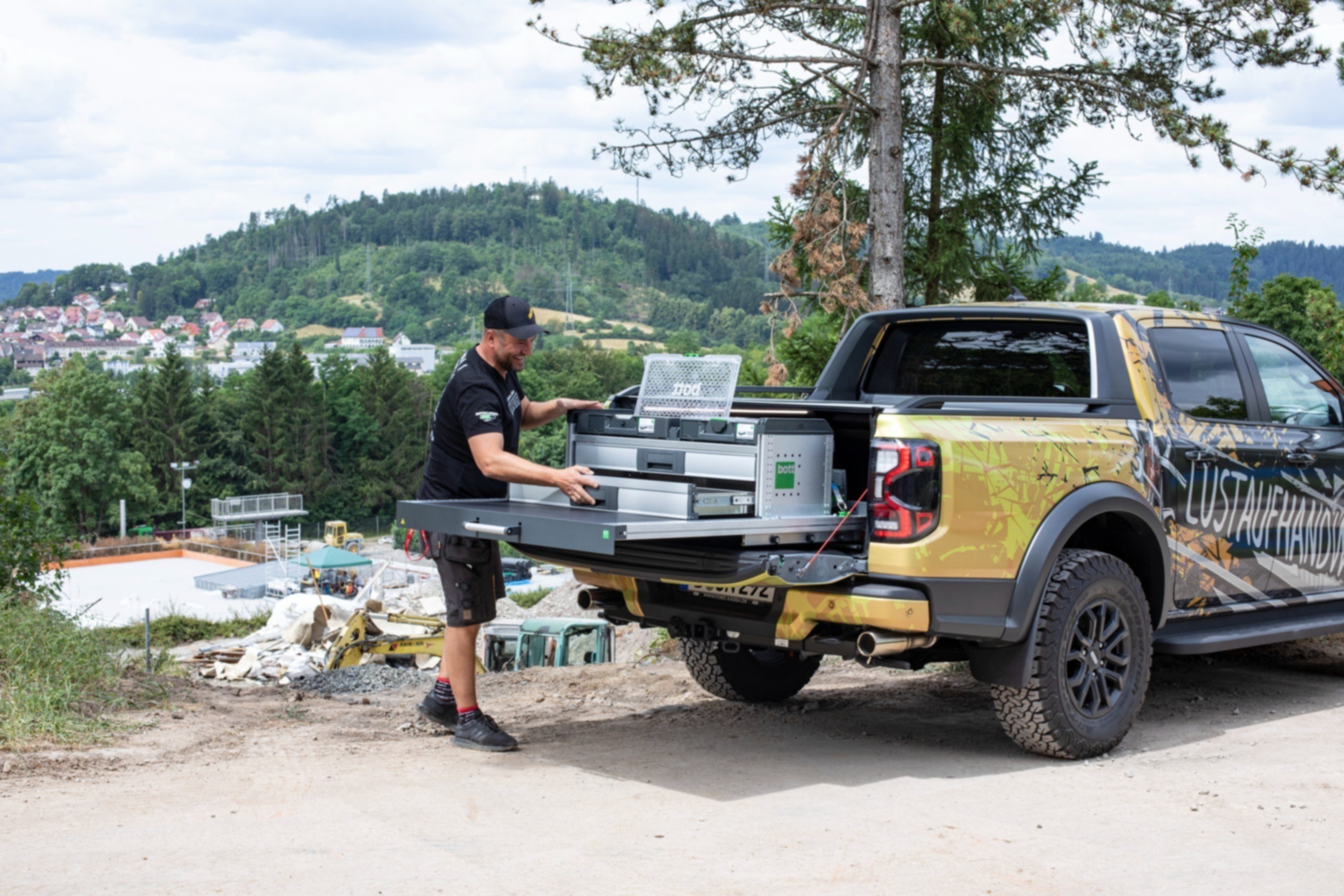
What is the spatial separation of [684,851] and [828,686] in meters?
3.71

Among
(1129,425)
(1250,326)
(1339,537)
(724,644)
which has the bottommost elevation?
(724,644)

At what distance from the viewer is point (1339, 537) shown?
7.12m

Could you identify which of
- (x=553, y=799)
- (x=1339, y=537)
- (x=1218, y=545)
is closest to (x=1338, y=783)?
(x=1218, y=545)

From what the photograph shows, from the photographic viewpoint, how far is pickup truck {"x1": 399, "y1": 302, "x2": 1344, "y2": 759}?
5.18 metres

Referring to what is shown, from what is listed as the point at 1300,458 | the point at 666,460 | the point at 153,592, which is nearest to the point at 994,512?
the point at 666,460

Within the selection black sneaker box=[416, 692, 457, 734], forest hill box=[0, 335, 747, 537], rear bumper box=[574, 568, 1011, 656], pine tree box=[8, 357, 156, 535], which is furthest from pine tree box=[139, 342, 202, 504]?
rear bumper box=[574, 568, 1011, 656]

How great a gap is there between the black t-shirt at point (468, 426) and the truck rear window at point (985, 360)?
2.13 m

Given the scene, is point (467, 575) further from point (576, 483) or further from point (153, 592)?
point (153, 592)

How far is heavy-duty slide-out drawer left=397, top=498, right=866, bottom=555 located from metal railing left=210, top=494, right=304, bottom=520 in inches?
3018

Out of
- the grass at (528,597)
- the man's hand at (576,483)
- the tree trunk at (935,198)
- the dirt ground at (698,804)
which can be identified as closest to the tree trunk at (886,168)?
the tree trunk at (935,198)

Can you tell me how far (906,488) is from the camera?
511cm

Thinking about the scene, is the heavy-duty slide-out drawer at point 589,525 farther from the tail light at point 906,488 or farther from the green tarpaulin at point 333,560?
the green tarpaulin at point 333,560

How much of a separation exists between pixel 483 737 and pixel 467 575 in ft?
2.62

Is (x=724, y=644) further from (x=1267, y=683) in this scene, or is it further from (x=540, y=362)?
(x=540, y=362)
